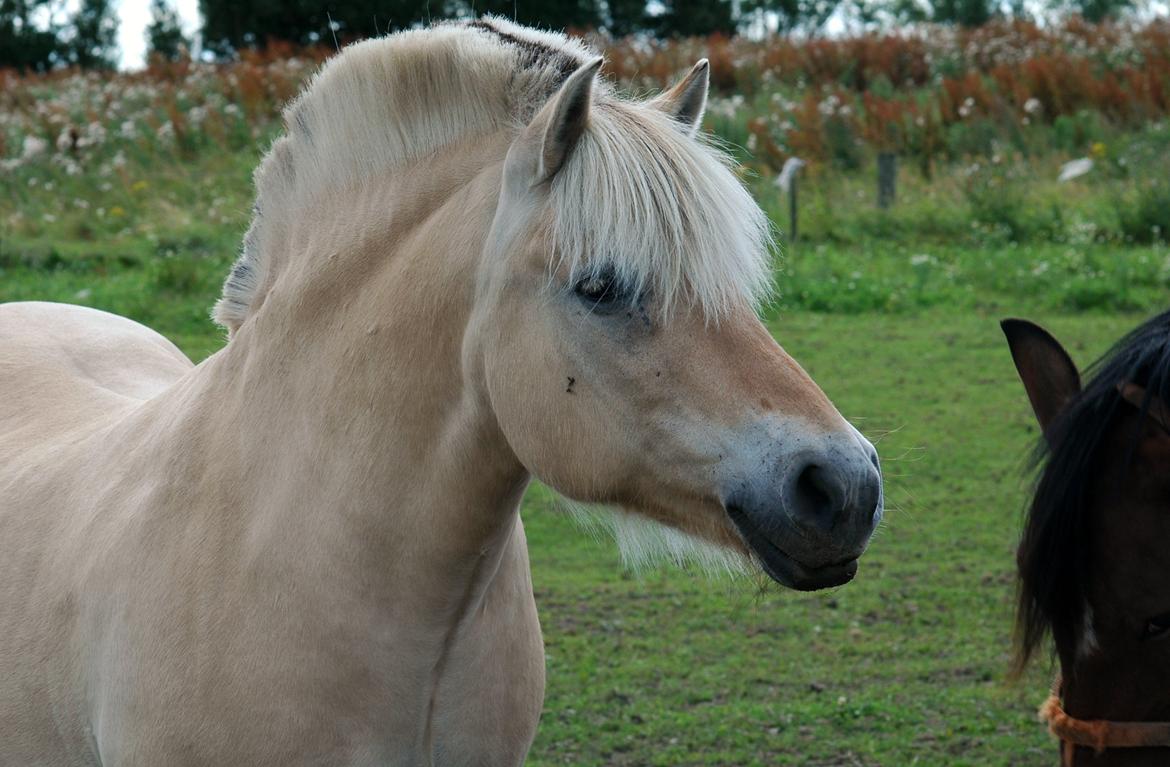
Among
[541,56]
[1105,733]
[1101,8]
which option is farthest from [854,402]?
[1101,8]

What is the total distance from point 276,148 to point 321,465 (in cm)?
64

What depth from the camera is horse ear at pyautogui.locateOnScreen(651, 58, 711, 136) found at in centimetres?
226

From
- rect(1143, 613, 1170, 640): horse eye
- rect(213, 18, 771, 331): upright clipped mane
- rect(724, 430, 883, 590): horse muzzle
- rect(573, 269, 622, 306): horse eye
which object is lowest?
rect(1143, 613, 1170, 640): horse eye

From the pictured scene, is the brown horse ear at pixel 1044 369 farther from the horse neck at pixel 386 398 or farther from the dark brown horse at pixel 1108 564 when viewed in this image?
the horse neck at pixel 386 398

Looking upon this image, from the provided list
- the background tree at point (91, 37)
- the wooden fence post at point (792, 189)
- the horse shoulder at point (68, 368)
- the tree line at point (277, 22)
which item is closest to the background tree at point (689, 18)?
the tree line at point (277, 22)

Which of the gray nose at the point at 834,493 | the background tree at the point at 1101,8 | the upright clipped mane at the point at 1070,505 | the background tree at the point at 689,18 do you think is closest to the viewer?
the gray nose at the point at 834,493

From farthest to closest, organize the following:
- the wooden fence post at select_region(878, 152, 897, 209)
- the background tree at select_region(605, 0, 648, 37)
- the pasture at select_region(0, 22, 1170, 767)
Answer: the background tree at select_region(605, 0, 648, 37)
the wooden fence post at select_region(878, 152, 897, 209)
the pasture at select_region(0, 22, 1170, 767)

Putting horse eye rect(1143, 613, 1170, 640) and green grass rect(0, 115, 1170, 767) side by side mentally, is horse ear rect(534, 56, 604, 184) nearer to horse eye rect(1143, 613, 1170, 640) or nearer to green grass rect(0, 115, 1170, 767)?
green grass rect(0, 115, 1170, 767)

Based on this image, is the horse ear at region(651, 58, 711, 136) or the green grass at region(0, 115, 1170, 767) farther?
the green grass at region(0, 115, 1170, 767)

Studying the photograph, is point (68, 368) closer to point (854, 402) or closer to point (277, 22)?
point (854, 402)

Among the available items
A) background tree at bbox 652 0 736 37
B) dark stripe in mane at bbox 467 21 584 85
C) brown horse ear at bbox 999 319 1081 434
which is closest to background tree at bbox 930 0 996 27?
background tree at bbox 652 0 736 37

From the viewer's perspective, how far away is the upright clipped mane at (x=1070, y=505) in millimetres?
2152

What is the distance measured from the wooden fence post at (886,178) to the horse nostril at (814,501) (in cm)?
1093

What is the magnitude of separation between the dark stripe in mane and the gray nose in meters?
0.82
